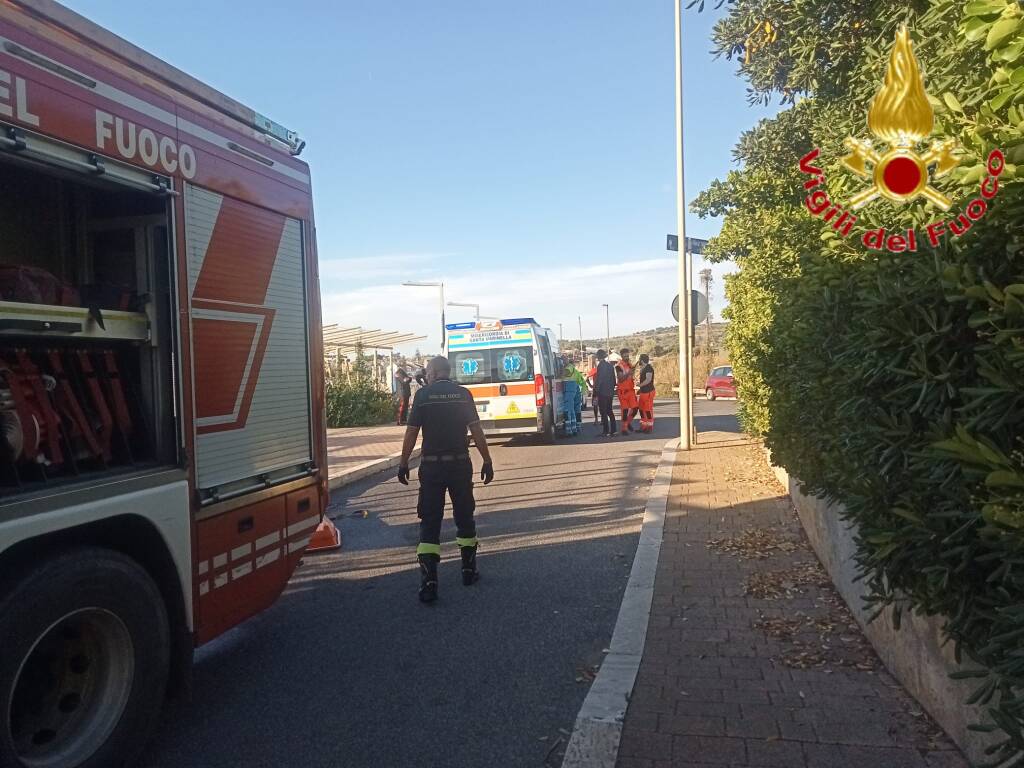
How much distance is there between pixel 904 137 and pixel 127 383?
362cm

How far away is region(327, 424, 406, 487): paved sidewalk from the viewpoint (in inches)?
482

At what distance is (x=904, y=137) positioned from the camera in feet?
10.7

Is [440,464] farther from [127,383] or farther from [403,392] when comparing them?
[403,392]

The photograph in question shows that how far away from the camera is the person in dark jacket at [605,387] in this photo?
17312mm

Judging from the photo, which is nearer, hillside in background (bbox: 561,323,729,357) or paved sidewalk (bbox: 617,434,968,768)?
paved sidewalk (bbox: 617,434,968,768)

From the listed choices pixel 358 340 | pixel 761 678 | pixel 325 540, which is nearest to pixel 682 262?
pixel 325 540

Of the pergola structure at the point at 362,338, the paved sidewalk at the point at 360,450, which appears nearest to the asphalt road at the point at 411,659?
the paved sidewalk at the point at 360,450

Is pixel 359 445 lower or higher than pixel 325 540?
higher

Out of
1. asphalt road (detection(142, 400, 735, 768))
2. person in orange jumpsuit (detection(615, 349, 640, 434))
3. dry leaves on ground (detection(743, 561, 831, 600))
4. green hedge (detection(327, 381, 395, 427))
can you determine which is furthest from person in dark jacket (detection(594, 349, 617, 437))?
dry leaves on ground (detection(743, 561, 831, 600))

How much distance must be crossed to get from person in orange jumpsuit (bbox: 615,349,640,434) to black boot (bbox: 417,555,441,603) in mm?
11982

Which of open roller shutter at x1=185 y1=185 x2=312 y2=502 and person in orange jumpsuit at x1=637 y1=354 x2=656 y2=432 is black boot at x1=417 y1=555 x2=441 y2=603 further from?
person in orange jumpsuit at x1=637 y1=354 x2=656 y2=432

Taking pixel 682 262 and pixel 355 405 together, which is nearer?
pixel 682 262

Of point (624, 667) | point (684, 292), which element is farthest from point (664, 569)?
point (684, 292)

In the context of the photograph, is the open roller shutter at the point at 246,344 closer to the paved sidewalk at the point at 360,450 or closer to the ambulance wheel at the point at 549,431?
the paved sidewalk at the point at 360,450
